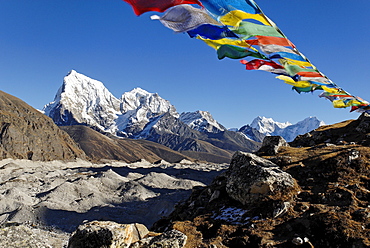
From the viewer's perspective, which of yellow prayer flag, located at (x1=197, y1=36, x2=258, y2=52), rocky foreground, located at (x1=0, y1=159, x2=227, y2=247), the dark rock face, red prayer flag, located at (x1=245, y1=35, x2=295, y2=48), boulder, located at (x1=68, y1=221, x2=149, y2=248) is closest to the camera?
boulder, located at (x1=68, y1=221, x2=149, y2=248)

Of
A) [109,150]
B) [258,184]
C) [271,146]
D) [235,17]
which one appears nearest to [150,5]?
[235,17]

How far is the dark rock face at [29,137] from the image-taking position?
302 feet

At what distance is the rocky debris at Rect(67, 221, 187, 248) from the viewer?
5.76 m

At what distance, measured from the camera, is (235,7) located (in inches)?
179

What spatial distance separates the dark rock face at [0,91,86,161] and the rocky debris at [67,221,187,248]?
9649 centimetres

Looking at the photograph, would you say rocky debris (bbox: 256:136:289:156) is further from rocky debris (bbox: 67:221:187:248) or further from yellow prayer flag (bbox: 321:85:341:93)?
rocky debris (bbox: 67:221:187:248)

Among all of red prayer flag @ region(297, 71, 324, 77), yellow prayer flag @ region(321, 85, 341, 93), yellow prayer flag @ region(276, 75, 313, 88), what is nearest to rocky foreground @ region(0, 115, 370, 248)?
yellow prayer flag @ region(321, 85, 341, 93)

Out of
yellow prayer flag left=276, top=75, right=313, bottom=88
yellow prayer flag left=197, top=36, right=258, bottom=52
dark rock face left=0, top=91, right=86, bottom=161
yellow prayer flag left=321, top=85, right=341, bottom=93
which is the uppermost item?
dark rock face left=0, top=91, right=86, bottom=161

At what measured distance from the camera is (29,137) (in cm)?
10119

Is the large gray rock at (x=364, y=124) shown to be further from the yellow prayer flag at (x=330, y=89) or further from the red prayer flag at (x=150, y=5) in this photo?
the red prayer flag at (x=150, y=5)

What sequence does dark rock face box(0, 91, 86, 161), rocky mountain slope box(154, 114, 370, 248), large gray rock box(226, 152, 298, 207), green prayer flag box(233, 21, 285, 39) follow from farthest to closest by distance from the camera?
dark rock face box(0, 91, 86, 161) → large gray rock box(226, 152, 298, 207) → rocky mountain slope box(154, 114, 370, 248) → green prayer flag box(233, 21, 285, 39)

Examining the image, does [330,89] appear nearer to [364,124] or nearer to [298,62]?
[298,62]

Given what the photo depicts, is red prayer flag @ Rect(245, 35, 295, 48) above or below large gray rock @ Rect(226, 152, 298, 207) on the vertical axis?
above

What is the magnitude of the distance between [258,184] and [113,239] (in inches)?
189
